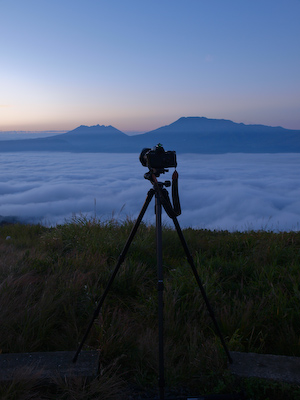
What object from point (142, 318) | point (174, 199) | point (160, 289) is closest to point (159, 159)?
point (174, 199)

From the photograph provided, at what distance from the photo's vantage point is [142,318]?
3547 mm

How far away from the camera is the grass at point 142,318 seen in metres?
2.52

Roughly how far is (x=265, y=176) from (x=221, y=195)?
7471 centimetres

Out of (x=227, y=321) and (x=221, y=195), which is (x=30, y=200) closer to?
(x=221, y=195)

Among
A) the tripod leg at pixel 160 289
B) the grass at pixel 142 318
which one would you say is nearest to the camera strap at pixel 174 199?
the tripod leg at pixel 160 289

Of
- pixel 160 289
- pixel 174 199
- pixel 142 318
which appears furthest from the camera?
pixel 142 318

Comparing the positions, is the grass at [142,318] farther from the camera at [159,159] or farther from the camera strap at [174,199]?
the camera at [159,159]

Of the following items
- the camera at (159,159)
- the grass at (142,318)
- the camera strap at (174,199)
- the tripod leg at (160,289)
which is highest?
the camera at (159,159)

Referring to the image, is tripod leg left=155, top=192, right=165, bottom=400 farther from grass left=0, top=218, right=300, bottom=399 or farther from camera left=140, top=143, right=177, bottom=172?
grass left=0, top=218, right=300, bottom=399

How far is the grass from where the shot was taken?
252cm

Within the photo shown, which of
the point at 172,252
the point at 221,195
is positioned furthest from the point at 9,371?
the point at 221,195

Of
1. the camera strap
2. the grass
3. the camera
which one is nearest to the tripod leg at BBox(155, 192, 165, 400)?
the camera strap

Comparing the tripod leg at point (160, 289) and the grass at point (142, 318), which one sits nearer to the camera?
the tripod leg at point (160, 289)

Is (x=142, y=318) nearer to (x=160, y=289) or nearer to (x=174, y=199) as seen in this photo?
(x=160, y=289)
